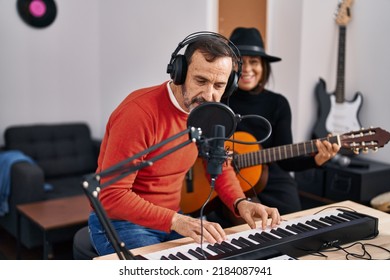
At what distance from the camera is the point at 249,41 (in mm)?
1571

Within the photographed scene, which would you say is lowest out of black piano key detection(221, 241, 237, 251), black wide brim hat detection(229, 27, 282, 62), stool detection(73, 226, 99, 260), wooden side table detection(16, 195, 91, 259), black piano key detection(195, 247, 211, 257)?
wooden side table detection(16, 195, 91, 259)

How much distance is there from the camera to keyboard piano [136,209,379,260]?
103 centimetres

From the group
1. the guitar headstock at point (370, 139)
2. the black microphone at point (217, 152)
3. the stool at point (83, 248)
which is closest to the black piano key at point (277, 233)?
the black microphone at point (217, 152)

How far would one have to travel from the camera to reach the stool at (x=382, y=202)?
1515mm

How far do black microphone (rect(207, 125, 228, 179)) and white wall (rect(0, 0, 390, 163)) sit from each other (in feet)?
1.76

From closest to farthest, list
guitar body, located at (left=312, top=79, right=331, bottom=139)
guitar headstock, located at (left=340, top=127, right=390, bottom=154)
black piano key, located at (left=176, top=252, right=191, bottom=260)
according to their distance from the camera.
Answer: black piano key, located at (left=176, top=252, right=191, bottom=260) → guitar headstock, located at (left=340, top=127, right=390, bottom=154) → guitar body, located at (left=312, top=79, right=331, bottom=139)

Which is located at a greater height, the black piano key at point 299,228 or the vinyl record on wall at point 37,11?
the vinyl record on wall at point 37,11

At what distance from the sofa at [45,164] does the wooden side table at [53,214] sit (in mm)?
46

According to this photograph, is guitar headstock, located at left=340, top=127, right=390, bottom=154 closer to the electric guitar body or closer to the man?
the electric guitar body

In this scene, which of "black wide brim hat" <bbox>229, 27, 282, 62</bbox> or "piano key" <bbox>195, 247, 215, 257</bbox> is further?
"black wide brim hat" <bbox>229, 27, 282, 62</bbox>

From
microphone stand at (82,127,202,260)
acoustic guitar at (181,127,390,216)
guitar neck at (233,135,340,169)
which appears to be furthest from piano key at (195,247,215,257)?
guitar neck at (233,135,340,169)

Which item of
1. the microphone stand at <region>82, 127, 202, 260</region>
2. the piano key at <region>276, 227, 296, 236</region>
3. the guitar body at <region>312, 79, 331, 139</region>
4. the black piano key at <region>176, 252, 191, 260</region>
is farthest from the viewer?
the guitar body at <region>312, 79, 331, 139</region>

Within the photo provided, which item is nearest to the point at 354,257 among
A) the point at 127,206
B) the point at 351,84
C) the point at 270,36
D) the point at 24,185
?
the point at 127,206

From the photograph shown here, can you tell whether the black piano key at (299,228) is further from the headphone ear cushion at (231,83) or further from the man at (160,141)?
the headphone ear cushion at (231,83)
